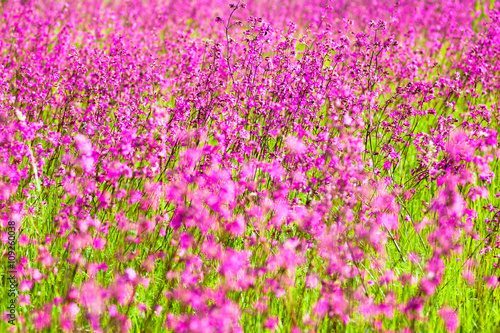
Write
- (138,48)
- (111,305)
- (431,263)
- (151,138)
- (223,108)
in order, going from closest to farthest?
(431,263) → (111,305) → (151,138) → (223,108) → (138,48)

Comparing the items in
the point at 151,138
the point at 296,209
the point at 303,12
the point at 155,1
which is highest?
the point at 303,12

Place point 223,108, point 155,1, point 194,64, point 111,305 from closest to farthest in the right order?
point 111,305
point 223,108
point 194,64
point 155,1

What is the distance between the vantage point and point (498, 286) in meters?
3.63

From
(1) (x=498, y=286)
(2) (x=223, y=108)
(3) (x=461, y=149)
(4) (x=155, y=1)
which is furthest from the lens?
(4) (x=155, y=1)

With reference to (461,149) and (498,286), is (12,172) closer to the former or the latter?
(461,149)

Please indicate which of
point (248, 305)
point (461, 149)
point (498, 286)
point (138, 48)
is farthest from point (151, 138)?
point (138, 48)

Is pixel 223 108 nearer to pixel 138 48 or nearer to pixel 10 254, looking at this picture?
pixel 10 254

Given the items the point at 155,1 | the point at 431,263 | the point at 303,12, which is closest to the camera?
the point at 431,263

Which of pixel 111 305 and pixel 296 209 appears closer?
pixel 111 305

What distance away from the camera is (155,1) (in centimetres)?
1177

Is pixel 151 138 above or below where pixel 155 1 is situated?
below

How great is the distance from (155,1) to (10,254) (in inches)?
379

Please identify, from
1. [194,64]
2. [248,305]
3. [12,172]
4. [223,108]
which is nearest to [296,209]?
[248,305]

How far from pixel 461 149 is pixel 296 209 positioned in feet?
3.88
